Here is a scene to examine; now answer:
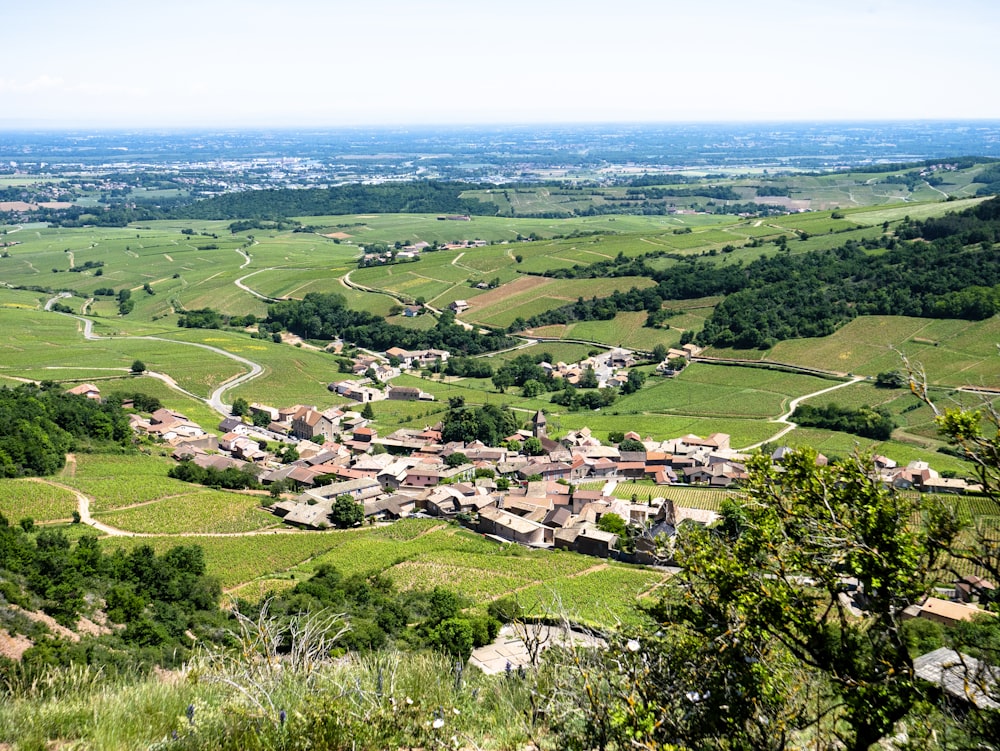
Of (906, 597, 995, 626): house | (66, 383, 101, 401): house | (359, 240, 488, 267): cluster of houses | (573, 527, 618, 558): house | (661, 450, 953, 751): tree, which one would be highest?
(661, 450, 953, 751): tree

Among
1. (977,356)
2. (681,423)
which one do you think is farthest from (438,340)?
(977,356)

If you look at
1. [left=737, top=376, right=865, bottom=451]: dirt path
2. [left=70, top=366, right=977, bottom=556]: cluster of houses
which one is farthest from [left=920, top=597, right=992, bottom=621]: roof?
[left=737, top=376, right=865, bottom=451]: dirt path

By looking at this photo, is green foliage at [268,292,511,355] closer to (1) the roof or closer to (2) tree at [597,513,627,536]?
(2) tree at [597,513,627,536]

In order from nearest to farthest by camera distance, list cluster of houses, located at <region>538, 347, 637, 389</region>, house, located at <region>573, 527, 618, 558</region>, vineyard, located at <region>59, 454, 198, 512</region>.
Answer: vineyard, located at <region>59, 454, 198, 512</region>, house, located at <region>573, 527, 618, 558</region>, cluster of houses, located at <region>538, 347, 637, 389</region>

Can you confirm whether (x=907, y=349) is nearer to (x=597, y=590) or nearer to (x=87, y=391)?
(x=597, y=590)

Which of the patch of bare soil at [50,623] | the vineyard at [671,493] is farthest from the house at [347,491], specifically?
the patch of bare soil at [50,623]

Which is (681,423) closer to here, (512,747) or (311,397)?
(311,397)
